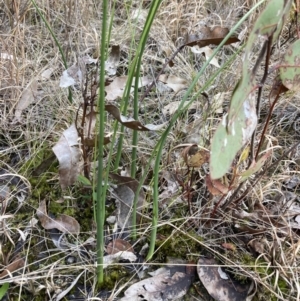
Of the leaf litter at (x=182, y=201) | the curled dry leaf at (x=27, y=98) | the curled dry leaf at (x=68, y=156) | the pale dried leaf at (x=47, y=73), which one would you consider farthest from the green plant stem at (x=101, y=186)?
the pale dried leaf at (x=47, y=73)

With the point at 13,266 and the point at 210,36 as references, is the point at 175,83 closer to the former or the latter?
the point at 210,36

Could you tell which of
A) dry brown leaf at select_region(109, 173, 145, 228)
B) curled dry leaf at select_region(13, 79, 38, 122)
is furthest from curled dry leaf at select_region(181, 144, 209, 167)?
curled dry leaf at select_region(13, 79, 38, 122)

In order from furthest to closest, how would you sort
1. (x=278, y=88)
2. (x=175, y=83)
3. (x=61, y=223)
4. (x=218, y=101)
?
1. (x=218, y=101)
2. (x=175, y=83)
3. (x=61, y=223)
4. (x=278, y=88)

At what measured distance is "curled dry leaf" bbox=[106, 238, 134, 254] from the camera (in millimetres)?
912

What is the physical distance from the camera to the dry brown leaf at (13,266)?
85cm

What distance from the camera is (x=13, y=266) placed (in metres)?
0.87

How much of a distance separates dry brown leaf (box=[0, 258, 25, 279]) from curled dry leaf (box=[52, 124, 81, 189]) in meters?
0.17

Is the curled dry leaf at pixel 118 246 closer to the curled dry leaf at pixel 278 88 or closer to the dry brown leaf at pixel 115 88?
the dry brown leaf at pixel 115 88

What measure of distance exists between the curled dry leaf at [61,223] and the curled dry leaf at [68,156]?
8 cm

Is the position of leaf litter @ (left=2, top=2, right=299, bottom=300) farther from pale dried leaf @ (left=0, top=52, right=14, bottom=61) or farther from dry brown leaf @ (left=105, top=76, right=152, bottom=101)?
pale dried leaf @ (left=0, top=52, right=14, bottom=61)

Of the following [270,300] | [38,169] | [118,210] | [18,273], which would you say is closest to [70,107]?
[38,169]

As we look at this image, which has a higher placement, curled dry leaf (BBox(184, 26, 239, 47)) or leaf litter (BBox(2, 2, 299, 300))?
curled dry leaf (BBox(184, 26, 239, 47))

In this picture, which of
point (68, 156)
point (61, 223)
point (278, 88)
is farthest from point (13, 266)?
point (278, 88)

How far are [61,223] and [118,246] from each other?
136mm
